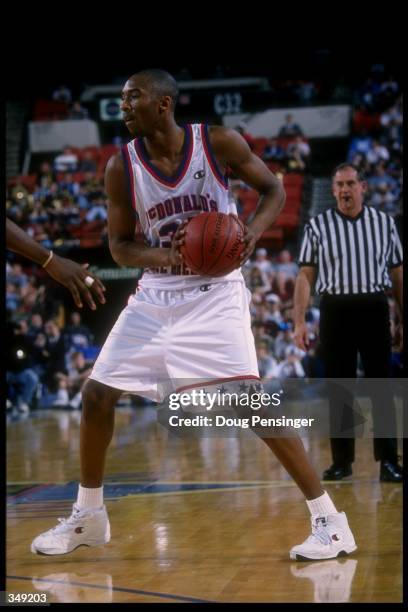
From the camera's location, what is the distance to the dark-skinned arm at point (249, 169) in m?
3.19

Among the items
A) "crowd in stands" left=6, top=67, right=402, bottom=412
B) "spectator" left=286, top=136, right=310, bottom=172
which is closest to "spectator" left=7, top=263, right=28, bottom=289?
"crowd in stands" left=6, top=67, right=402, bottom=412

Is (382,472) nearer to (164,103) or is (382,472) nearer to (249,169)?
(249,169)

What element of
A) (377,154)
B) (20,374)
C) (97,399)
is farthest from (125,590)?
(377,154)

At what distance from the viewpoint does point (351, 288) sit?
4.82 metres

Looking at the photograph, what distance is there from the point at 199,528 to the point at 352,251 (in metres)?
1.82

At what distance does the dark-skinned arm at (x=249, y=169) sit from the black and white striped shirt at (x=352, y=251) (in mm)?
1622

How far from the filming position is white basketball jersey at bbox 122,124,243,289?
10.5ft

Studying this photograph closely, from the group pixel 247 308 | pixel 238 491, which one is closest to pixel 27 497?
pixel 238 491

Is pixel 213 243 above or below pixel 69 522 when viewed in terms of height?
above

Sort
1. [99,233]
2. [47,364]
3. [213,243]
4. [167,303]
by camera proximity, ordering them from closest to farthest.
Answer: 1. [213,243]
2. [167,303]
3. [47,364]
4. [99,233]

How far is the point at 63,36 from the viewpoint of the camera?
1384 cm

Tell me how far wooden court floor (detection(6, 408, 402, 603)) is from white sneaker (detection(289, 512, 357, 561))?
38 mm

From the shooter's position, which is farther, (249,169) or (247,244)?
(249,169)

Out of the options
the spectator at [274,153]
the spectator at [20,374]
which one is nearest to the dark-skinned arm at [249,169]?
the spectator at [20,374]
